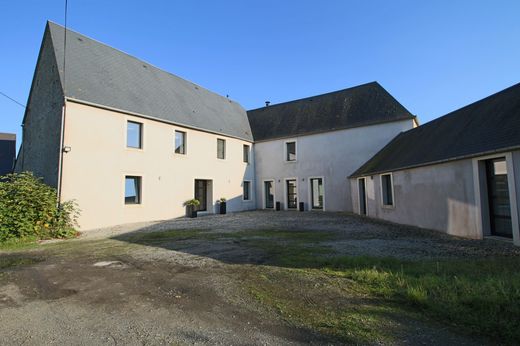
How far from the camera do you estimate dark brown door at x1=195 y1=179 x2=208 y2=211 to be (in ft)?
61.9

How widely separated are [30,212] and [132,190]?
4.93 m

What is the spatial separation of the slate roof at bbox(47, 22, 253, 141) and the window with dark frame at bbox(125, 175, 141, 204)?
3454 millimetres

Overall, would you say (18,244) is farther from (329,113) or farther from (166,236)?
(329,113)

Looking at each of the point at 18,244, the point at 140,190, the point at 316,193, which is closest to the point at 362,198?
the point at 316,193

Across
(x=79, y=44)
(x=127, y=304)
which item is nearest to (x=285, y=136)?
(x=79, y=44)

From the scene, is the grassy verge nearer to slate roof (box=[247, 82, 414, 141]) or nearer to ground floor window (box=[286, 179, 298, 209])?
slate roof (box=[247, 82, 414, 141])

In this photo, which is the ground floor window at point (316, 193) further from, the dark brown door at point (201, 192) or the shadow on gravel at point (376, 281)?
the shadow on gravel at point (376, 281)

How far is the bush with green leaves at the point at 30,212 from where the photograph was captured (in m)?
9.57

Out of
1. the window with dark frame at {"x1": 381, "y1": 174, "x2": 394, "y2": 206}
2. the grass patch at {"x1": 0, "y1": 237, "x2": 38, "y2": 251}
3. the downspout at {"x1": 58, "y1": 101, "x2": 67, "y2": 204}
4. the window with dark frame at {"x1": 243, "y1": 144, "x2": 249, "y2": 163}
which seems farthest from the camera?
the window with dark frame at {"x1": 243, "y1": 144, "x2": 249, "y2": 163}

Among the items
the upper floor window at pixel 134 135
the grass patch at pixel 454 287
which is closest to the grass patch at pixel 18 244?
the upper floor window at pixel 134 135

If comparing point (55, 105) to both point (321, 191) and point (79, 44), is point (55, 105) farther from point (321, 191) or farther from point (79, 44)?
point (321, 191)

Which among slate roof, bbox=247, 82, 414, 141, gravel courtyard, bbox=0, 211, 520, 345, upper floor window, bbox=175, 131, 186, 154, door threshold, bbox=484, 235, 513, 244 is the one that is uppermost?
slate roof, bbox=247, 82, 414, 141

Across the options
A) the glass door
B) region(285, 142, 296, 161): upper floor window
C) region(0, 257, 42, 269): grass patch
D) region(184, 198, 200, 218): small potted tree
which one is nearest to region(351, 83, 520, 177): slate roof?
region(285, 142, 296, 161): upper floor window

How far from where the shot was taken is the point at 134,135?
15055mm
